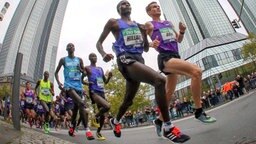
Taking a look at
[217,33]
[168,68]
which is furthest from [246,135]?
[217,33]

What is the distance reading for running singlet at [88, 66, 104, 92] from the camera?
8633mm

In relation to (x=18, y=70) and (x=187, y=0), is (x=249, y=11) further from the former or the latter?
(x=18, y=70)

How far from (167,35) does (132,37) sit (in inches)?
40.9

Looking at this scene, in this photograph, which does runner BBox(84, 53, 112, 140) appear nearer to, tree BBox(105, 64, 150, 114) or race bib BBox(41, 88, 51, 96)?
race bib BBox(41, 88, 51, 96)

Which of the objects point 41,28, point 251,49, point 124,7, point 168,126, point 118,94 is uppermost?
point 41,28

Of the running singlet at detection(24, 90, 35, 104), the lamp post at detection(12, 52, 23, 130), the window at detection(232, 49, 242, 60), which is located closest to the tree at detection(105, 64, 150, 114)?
the running singlet at detection(24, 90, 35, 104)

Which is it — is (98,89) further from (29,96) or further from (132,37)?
(29,96)

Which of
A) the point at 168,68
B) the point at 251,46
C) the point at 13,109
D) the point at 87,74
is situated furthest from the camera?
the point at 251,46

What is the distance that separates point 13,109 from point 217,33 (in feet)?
354

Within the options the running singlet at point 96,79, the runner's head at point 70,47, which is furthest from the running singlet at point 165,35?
the runner's head at point 70,47

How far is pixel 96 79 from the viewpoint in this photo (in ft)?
28.6

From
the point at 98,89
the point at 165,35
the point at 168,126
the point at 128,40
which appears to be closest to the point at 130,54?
the point at 128,40

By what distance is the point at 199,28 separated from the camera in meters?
120

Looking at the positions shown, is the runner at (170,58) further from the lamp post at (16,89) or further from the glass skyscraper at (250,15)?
the glass skyscraper at (250,15)
